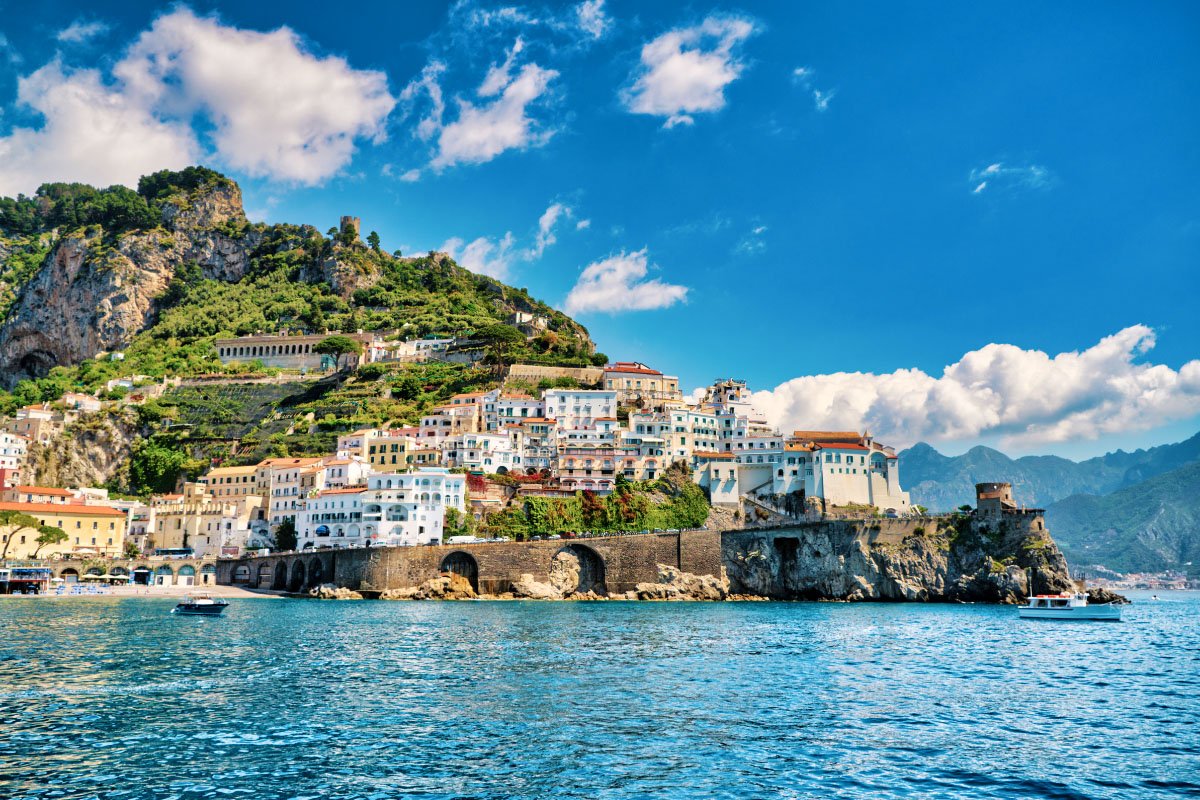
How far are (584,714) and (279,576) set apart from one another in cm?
Answer: 5907

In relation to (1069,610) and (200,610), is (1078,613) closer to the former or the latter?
(1069,610)

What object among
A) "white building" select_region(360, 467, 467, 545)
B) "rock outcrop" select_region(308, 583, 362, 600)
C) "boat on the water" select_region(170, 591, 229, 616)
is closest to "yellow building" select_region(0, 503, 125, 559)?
"rock outcrop" select_region(308, 583, 362, 600)

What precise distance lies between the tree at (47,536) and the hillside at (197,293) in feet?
117

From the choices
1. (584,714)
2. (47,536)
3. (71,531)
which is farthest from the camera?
(71,531)

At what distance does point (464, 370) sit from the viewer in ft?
350

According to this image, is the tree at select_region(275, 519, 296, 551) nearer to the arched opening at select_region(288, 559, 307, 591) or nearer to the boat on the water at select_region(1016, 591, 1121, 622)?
the arched opening at select_region(288, 559, 307, 591)

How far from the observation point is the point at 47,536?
75.7m

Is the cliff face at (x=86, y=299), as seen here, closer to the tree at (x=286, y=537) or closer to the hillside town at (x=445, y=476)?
the hillside town at (x=445, y=476)

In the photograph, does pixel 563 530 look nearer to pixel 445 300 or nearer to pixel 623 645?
pixel 623 645

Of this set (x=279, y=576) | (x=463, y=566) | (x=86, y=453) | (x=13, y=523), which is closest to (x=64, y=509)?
(x=13, y=523)

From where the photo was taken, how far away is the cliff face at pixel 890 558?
72.4 meters

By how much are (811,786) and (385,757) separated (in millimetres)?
7854

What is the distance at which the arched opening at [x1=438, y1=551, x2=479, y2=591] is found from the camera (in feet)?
225

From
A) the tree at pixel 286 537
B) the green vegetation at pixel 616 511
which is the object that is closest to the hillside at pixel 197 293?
the green vegetation at pixel 616 511
